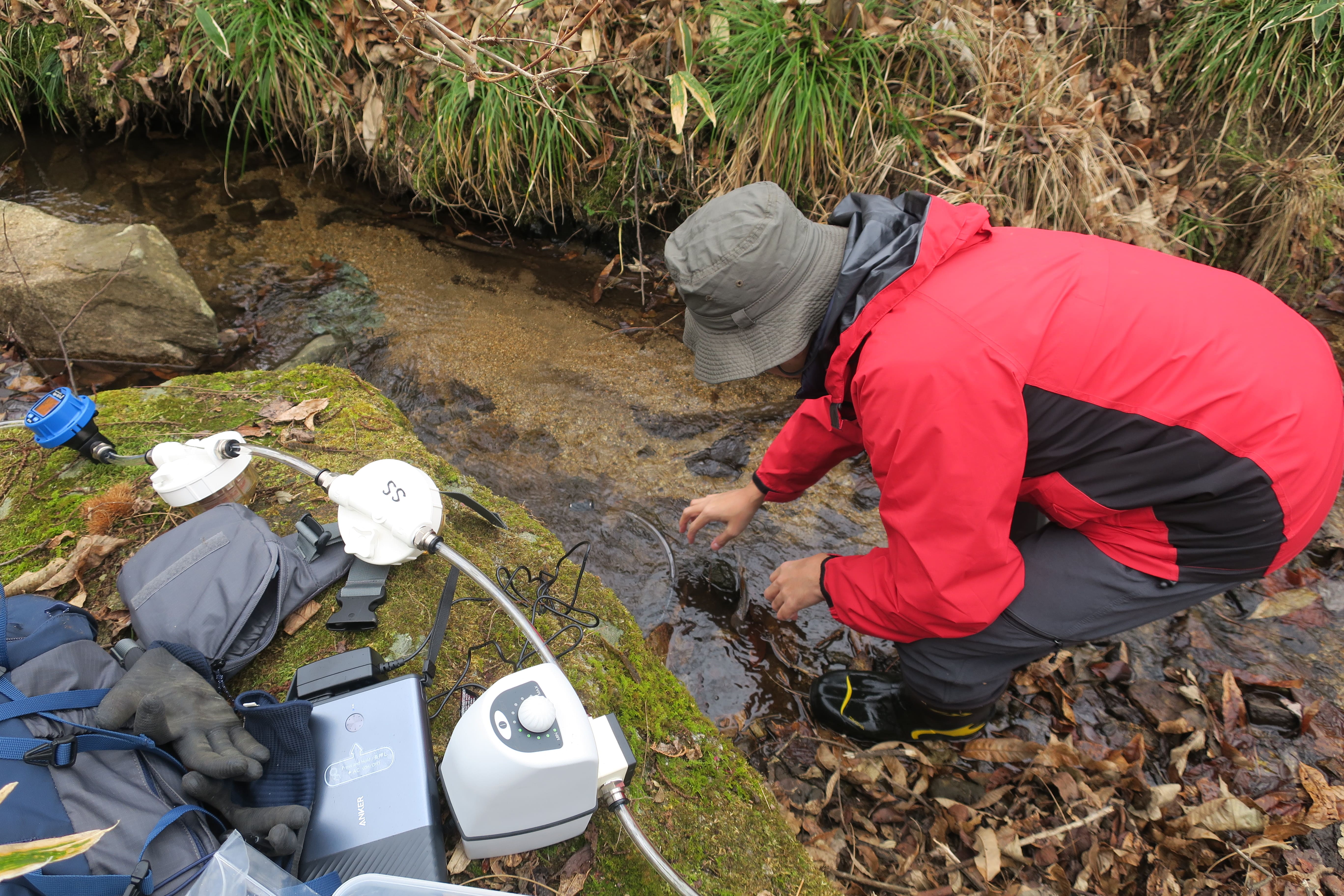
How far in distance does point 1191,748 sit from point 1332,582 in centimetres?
133

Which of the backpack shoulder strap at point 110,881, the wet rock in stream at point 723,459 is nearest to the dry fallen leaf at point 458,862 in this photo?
the backpack shoulder strap at point 110,881

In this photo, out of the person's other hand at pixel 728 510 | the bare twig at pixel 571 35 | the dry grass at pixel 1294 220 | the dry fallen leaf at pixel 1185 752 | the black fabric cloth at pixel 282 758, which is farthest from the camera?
the dry grass at pixel 1294 220

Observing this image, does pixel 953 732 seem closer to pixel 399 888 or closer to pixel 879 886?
pixel 879 886

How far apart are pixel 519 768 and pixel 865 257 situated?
5.30 feet

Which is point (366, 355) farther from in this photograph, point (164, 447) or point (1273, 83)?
point (1273, 83)

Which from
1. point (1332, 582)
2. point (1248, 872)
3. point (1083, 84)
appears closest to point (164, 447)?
point (1248, 872)

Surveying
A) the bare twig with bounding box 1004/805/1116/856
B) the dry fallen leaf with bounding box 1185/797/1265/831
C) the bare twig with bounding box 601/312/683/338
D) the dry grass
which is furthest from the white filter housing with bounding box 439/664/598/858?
the dry grass

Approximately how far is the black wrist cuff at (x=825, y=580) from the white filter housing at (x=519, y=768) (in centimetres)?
109

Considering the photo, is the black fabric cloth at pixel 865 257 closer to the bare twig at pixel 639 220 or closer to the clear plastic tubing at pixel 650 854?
the clear plastic tubing at pixel 650 854

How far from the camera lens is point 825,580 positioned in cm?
249

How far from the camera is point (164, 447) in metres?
2.37

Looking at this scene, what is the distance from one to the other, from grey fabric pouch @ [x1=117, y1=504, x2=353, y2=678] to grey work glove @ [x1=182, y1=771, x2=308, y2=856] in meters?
0.48

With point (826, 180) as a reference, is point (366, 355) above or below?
below

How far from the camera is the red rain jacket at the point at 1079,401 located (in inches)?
74.9
